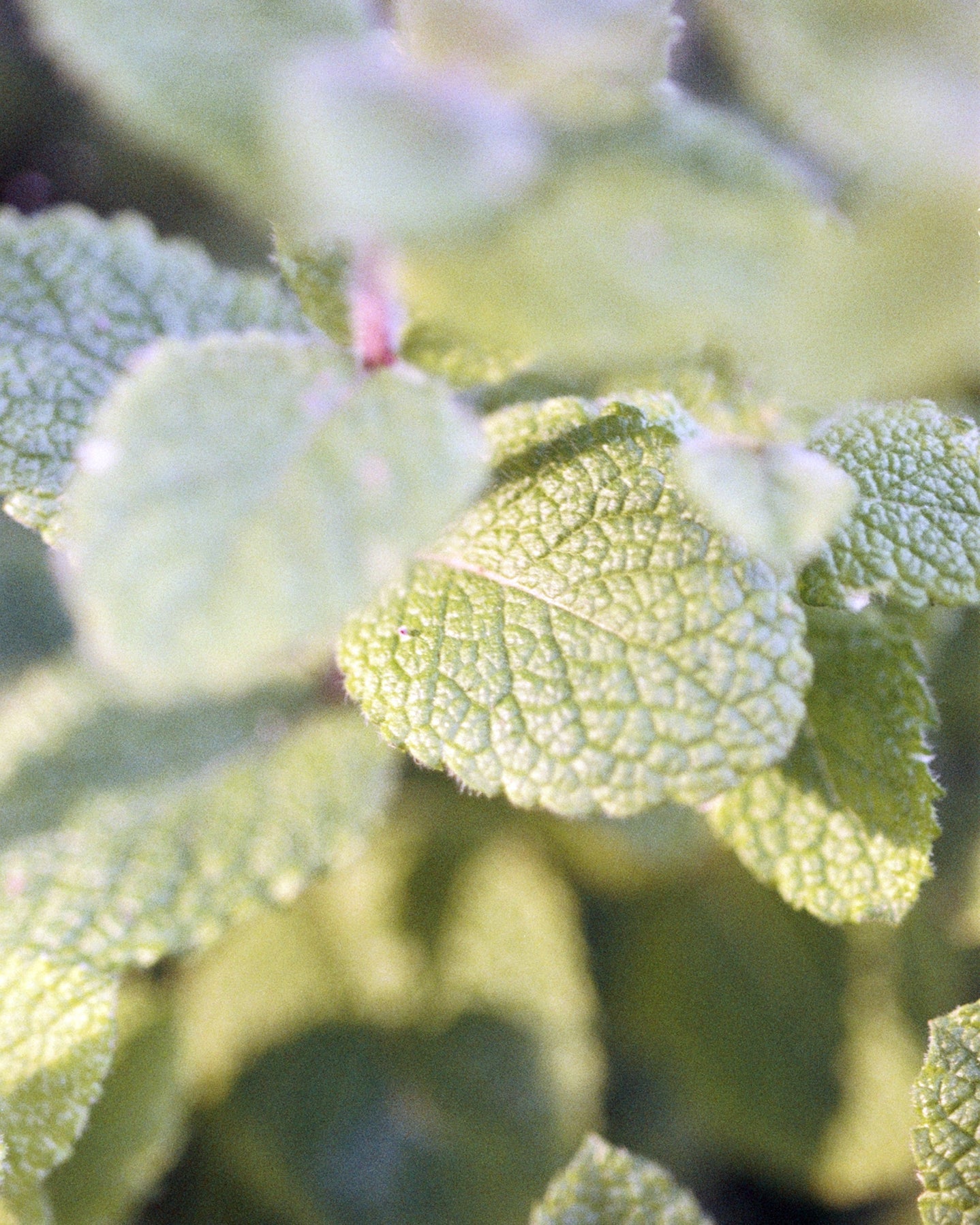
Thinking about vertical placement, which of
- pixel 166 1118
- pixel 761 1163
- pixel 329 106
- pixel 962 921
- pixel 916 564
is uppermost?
pixel 329 106

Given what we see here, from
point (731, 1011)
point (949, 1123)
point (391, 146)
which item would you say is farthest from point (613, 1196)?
point (391, 146)

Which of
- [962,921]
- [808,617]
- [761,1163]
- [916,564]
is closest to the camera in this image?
[916,564]

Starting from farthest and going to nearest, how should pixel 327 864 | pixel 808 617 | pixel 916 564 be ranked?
pixel 327 864, pixel 808 617, pixel 916 564

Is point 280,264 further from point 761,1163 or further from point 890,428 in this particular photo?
point 761,1163

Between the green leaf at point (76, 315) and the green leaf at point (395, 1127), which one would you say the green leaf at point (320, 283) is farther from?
the green leaf at point (395, 1127)

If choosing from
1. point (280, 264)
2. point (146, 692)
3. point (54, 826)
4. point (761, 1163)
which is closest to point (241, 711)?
point (54, 826)

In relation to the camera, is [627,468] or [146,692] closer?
[146,692]

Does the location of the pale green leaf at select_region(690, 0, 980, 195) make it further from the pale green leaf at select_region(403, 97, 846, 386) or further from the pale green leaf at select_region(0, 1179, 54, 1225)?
the pale green leaf at select_region(0, 1179, 54, 1225)

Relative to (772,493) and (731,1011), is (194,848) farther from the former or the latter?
(731,1011)
